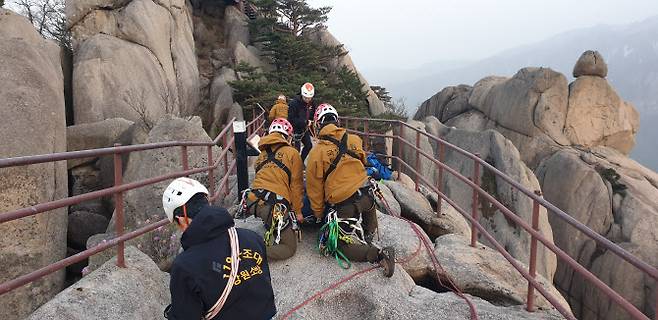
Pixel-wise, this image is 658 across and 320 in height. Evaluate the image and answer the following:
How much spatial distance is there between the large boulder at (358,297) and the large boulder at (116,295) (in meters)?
1.15

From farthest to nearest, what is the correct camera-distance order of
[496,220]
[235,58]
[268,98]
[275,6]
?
[275,6], [235,58], [268,98], [496,220]

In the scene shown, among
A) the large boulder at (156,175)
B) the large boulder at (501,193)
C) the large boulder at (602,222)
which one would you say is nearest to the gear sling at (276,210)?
the large boulder at (156,175)

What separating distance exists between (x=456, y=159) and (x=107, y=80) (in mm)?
13419

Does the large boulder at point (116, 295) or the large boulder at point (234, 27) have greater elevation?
the large boulder at point (234, 27)

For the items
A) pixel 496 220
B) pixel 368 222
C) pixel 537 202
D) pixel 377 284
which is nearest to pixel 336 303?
pixel 377 284

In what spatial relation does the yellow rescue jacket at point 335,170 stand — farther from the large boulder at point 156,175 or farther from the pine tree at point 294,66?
the pine tree at point 294,66

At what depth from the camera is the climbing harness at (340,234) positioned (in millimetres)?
5008

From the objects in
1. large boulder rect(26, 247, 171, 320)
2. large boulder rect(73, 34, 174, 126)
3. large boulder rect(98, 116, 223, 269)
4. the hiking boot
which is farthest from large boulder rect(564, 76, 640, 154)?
large boulder rect(26, 247, 171, 320)

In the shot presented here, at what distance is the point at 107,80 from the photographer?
17.3m

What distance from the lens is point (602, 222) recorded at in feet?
60.8

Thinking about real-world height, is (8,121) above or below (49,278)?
above

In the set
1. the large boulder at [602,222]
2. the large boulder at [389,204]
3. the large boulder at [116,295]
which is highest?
the large boulder at [116,295]

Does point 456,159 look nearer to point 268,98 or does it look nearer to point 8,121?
point 268,98

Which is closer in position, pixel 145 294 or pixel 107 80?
pixel 145 294
